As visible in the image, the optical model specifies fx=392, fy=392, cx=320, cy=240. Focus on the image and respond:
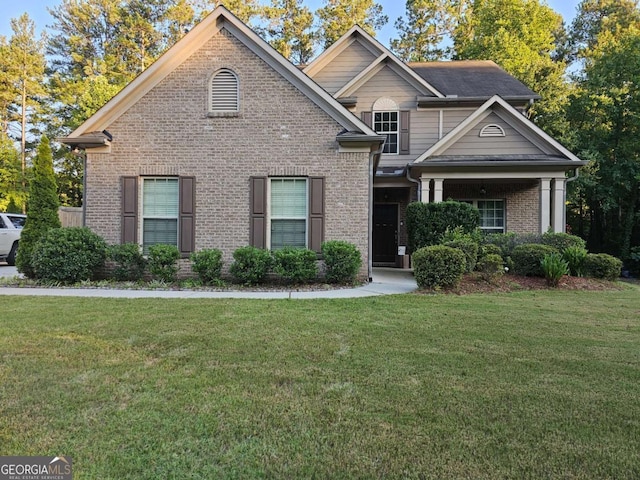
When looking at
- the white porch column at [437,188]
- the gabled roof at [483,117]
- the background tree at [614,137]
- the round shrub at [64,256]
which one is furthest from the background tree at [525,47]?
the round shrub at [64,256]

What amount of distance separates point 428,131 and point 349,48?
4.36 metres

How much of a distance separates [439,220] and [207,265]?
18.8 feet

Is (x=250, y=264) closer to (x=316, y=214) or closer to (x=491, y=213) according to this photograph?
(x=316, y=214)

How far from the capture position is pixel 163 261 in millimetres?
8234

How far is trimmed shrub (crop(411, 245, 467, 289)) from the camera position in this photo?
7664mm

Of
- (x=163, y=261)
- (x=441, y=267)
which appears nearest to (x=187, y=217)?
(x=163, y=261)

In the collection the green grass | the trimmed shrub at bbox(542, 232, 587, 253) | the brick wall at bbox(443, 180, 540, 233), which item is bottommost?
the green grass

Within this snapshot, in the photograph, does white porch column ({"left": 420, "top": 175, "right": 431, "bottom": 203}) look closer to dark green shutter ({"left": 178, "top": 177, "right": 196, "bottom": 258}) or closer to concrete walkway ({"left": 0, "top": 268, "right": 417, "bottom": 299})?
concrete walkway ({"left": 0, "top": 268, "right": 417, "bottom": 299})

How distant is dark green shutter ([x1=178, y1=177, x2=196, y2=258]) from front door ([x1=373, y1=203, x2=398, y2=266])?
7260mm

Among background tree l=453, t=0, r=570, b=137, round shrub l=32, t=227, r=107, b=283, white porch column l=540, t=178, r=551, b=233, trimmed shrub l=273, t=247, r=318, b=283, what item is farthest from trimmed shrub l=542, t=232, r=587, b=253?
round shrub l=32, t=227, r=107, b=283

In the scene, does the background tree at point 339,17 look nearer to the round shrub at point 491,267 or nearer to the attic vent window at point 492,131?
the attic vent window at point 492,131

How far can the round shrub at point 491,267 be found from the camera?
8.29 metres

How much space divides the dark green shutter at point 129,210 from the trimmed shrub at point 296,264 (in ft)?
10.9

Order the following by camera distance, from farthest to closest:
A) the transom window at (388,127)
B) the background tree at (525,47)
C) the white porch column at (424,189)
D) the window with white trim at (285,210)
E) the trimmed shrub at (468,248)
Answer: the background tree at (525,47) < the transom window at (388,127) < the white porch column at (424,189) < the window with white trim at (285,210) < the trimmed shrub at (468,248)
